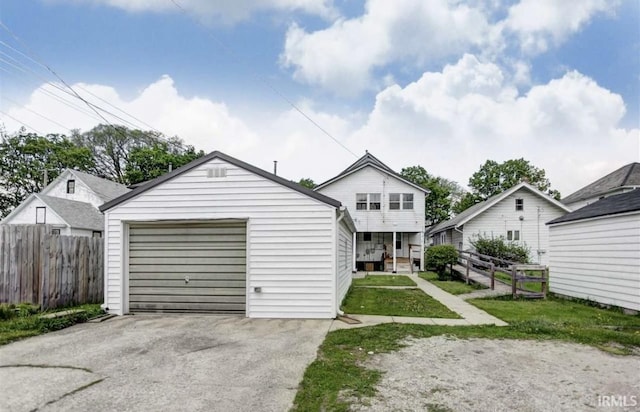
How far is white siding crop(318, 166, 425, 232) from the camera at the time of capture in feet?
Answer: 73.9

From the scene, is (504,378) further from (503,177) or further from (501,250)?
(503,177)

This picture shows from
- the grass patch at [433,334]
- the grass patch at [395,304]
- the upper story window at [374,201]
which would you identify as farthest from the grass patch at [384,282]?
the upper story window at [374,201]

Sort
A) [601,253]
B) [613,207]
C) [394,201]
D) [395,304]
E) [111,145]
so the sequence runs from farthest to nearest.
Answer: [111,145], [394,201], [395,304], [601,253], [613,207]

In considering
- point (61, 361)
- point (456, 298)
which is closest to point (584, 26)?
point (456, 298)

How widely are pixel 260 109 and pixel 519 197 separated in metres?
17.1

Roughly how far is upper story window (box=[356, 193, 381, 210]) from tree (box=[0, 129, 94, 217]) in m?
28.9

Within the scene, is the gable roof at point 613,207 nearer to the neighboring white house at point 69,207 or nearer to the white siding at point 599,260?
the white siding at point 599,260

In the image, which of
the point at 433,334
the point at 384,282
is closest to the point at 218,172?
the point at 433,334

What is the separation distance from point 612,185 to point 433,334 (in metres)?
28.7

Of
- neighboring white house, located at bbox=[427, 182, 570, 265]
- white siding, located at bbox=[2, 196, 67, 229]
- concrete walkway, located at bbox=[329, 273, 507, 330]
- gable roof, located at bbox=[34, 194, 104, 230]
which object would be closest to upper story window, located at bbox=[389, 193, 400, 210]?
neighboring white house, located at bbox=[427, 182, 570, 265]

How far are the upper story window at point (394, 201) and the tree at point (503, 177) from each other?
24660mm

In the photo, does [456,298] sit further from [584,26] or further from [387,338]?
[584,26]

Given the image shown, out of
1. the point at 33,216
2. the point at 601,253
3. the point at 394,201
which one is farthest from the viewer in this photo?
the point at 394,201

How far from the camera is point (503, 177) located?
43.2 meters
